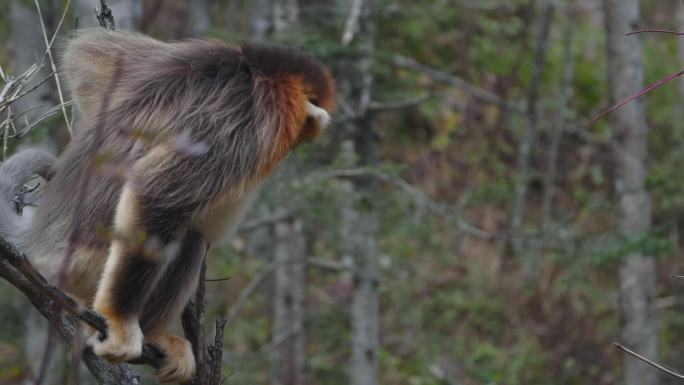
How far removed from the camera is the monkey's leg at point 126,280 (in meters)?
3.57

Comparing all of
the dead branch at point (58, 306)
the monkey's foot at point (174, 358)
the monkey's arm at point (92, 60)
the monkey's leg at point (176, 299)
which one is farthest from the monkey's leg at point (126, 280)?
the monkey's arm at point (92, 60)

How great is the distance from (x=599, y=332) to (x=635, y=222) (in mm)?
4344

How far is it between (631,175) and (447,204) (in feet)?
17.4

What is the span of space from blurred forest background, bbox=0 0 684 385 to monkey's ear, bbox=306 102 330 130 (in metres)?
1.12

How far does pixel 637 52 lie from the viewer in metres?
7.44

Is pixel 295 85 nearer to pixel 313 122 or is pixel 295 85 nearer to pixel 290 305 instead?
pixel 313 122

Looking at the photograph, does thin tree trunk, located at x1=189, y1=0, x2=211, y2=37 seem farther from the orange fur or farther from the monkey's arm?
the orange fur

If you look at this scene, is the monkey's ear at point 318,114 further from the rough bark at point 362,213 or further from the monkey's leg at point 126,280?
the rough bark at point 362,213

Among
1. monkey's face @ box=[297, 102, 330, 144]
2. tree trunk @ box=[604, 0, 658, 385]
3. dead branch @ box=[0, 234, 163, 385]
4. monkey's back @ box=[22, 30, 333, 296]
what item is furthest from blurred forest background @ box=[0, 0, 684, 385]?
monkey's face @ box=[297, 102, 330, 144]

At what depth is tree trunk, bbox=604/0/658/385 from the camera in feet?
24.2

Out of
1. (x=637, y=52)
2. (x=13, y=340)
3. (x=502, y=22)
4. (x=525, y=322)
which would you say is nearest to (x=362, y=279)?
(x=637, y=52)

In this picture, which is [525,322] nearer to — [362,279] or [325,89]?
[362,279]

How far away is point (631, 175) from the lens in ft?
24.4

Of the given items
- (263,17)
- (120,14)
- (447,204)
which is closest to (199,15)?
(263,17)
